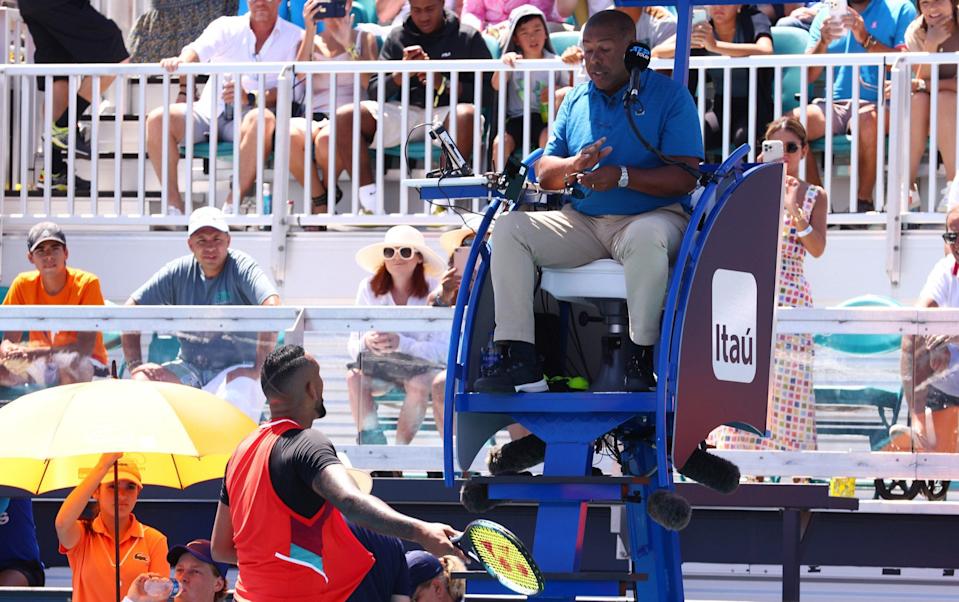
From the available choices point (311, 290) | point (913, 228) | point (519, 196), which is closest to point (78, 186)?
point (311, 290)

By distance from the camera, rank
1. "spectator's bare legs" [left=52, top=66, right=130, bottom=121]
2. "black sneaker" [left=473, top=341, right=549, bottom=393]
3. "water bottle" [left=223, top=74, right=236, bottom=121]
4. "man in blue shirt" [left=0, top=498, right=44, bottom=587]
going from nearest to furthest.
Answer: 1. "black sneaker" [left=473, top=341, right=549, bottom=393]
2. "man in blue shirt" [left=0, top=498, right=44, bottom=587]
3. "water bottle" [left=223, top=74, right=236, bottom=121]
4. "spectator's bare legs" [left=52, top=66, right=130, bottom=121]

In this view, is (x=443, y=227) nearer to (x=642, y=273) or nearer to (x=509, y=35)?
(x=509, y=35)

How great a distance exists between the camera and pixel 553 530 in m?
5.92

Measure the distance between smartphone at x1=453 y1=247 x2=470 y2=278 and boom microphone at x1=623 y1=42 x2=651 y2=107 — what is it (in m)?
3.31

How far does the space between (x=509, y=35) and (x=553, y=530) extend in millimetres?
6675

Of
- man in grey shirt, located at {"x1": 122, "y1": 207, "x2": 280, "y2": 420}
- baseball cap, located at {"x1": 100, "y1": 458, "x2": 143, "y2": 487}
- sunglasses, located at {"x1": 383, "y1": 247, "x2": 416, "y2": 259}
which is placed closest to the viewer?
baseball cap, located at {"x1": 100, "y1": 458, "x2": 143, "y2": 487}

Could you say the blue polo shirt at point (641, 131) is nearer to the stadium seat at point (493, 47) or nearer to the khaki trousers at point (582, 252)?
the khaki trousers at point (582, 252)

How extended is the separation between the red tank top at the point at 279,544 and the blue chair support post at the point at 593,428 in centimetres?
58

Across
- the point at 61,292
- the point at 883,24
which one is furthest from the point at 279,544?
the point at 883,24

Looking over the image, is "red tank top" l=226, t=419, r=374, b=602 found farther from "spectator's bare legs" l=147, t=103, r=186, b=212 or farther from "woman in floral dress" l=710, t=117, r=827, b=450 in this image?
"spectator's bare legs" l=147, t=103, r=186, b=212

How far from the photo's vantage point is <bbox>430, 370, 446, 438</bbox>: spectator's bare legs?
8.93 metres

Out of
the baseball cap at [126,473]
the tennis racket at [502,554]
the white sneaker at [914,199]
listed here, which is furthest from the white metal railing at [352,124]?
the tennis racket at [502,554]

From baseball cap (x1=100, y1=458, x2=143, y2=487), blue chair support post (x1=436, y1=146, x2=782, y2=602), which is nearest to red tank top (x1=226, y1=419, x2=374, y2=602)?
blue chair support post (x1=436, y1=146, x2=782, y2=602)

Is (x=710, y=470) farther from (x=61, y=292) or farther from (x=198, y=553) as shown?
(x=61, y=292)
